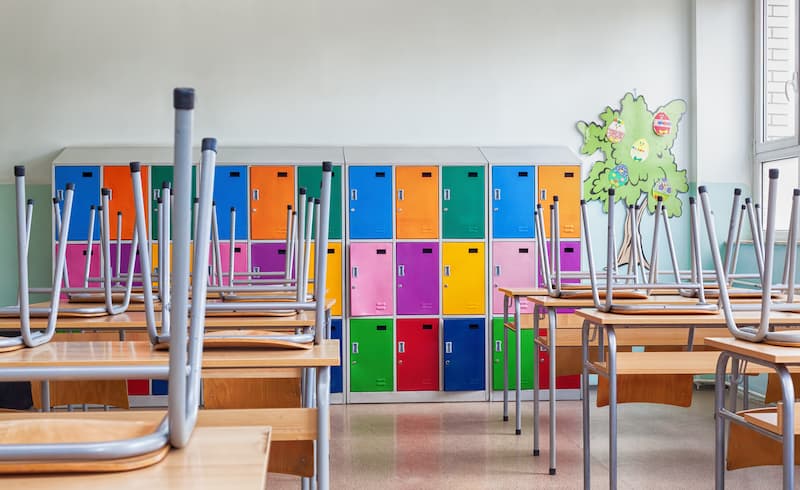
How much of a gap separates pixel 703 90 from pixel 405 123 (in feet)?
7.67

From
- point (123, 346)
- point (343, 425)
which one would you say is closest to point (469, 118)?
point (343, 425)

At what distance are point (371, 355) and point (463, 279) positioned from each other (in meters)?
0.85

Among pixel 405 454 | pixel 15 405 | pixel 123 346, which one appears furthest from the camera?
pixel 405 454

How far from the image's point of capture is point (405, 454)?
393 cm

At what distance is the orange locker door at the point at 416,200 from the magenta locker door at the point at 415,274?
11cm

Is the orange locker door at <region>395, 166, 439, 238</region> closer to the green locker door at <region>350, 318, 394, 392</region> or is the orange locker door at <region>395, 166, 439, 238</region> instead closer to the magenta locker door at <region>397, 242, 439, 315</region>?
the magenta locker door at <region>397, 242, 439, 315</region>

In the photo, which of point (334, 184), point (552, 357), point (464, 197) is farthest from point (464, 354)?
point (552, 357)

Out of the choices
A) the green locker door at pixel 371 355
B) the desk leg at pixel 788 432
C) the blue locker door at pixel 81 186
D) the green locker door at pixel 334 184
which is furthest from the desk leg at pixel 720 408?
the blue locker door at pixel 81 186

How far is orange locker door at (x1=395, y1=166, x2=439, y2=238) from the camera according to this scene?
217 inches

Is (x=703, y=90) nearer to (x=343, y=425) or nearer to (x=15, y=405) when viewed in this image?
(x=343, y=425)

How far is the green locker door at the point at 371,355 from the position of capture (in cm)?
549

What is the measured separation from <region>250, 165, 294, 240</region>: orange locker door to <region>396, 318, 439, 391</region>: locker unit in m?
1.18

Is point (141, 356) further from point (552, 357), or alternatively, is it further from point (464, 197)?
point (464, 197)

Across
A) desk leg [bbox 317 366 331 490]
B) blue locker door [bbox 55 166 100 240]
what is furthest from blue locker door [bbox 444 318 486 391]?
desk leg [bbox 317 366 331 490]
